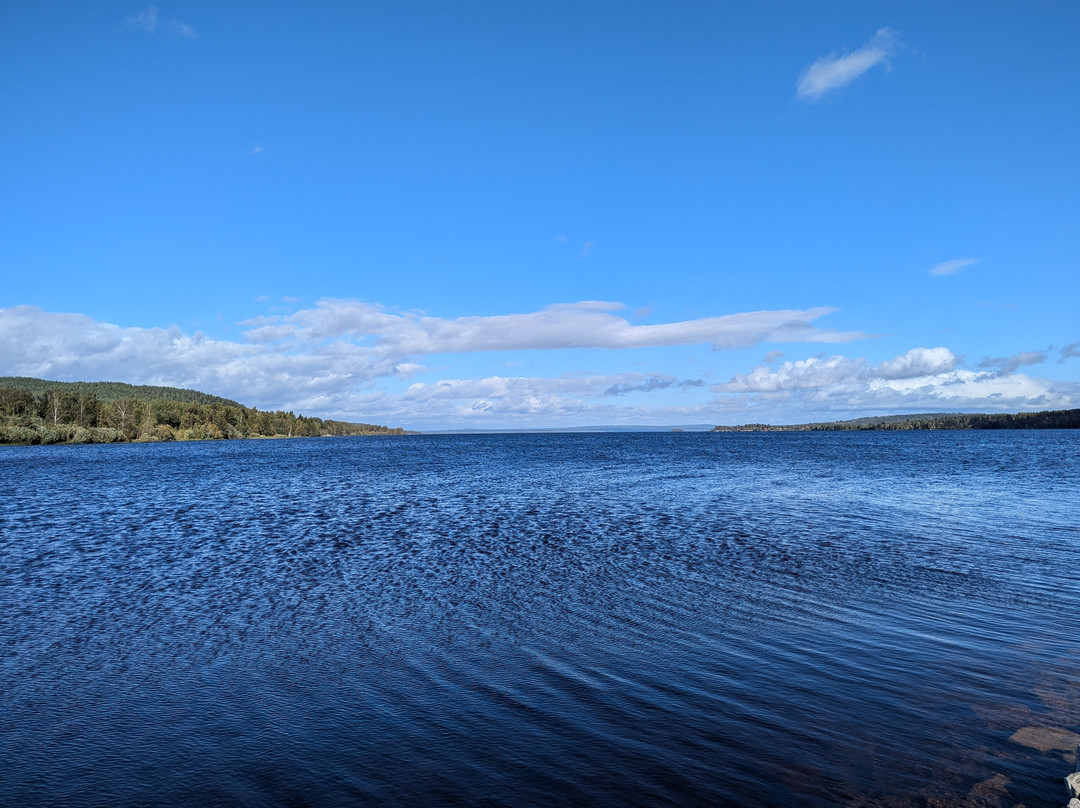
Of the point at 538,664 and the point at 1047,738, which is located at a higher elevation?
the point at 1047,738

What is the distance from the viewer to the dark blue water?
27.7 ft

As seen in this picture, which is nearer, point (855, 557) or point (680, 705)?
point (680, 705)

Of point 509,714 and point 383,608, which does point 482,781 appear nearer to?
point 509,714

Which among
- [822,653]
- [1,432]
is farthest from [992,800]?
[1,432]

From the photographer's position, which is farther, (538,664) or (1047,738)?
(538,664)

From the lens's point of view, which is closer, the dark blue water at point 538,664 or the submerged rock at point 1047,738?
the dark blue water at point 538,664

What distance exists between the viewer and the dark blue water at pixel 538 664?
8438 mm

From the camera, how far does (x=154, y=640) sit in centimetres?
1425

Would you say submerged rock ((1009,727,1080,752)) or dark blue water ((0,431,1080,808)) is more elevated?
submerged rock ((1009,727,1080,752))

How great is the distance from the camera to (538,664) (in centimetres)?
1251

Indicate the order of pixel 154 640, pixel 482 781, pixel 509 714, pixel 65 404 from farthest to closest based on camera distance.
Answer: pixel 65 404
pixel 154 640
pixel 509 714
pixel 482 781

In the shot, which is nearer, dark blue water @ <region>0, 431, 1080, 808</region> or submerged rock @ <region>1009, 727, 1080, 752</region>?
dark blue water @ <region>0, 431, 1080, 808</region>

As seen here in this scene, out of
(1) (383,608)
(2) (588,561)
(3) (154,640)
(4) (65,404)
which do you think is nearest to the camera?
(3) (154,640)

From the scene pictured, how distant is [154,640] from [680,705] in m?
11.8
